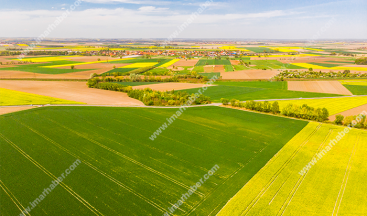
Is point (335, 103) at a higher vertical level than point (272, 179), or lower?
higher

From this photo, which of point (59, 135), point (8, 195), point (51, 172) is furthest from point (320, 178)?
point (59, 135)

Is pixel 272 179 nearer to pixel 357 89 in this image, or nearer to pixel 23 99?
pixel 23 99

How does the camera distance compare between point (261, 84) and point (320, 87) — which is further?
point (261, 84)

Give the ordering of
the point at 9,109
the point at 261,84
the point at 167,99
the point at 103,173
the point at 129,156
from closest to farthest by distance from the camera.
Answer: the point at 103,173, the point at 129,156, the point at 9,109, the point at 167,99, the point at 261,84

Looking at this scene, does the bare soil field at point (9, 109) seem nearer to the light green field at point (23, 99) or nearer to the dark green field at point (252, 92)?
the light green field at point (23, 99)

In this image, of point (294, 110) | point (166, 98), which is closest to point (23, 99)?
point (166, 98)

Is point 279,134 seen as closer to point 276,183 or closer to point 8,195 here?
point 276,183
